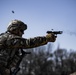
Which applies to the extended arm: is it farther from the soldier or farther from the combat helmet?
the combat helmet

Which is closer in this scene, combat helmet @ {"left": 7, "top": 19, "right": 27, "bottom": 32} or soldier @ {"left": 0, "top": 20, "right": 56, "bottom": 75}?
soldier @ {"left": 0, "top": 20, "right": 56, "bottom": 75}

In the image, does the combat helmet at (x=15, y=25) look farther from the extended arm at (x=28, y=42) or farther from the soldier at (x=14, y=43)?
the extended arm at (x=28, y=42)

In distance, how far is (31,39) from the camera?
5328 millimetres

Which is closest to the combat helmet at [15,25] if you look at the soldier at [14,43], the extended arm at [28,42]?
the soldier at [14,43]

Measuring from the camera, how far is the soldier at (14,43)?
5.30 meters

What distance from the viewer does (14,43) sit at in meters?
5.31

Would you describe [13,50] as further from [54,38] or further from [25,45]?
[54,38]

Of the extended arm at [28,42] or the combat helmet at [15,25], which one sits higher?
the combat helmet at [15,25]

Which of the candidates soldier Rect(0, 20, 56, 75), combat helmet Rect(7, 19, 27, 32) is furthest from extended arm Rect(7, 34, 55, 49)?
combat helmet Rect(7, 19, 27, 32)

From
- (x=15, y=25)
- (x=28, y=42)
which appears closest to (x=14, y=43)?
(x=28, y=42)

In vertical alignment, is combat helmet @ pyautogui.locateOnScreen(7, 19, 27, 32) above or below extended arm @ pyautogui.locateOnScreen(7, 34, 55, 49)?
above

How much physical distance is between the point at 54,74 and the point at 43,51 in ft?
25.8

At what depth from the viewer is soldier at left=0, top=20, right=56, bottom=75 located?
5.30 metres

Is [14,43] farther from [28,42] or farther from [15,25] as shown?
[15,25]
